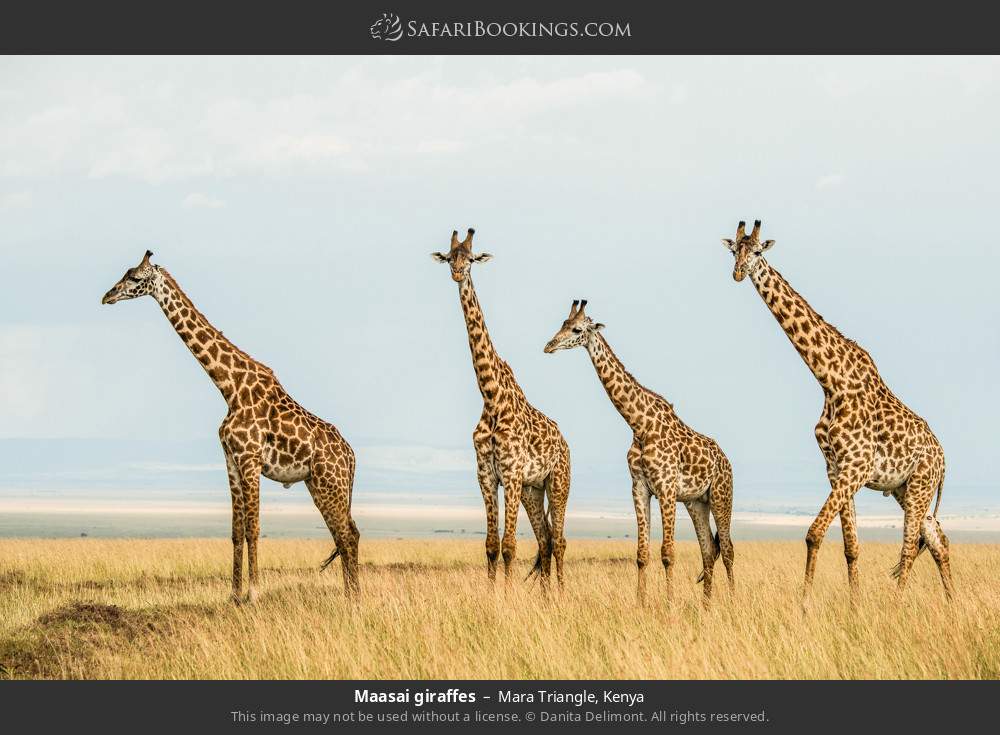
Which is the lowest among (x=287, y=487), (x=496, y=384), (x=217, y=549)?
(x=217, y=549)

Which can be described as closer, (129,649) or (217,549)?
(129,649)

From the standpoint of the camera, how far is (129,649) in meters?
13.4

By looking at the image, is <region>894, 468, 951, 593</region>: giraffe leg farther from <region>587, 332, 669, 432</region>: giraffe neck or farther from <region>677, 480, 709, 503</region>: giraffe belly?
<region>587, 332, 669, 432</region>: giraffe neck

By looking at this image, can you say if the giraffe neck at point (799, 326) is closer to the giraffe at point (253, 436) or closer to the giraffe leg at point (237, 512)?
the giraffe at point (253, 436)

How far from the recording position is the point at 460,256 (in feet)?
52.2

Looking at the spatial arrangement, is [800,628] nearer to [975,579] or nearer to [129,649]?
[129,649]

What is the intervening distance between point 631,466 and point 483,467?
84.9 inches

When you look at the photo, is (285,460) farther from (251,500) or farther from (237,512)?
(237,512)

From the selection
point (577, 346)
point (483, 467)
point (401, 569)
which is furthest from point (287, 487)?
point (401, 569)

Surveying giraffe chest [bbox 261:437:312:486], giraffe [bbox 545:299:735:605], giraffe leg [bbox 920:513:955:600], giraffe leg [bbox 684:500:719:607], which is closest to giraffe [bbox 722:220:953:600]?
giraffe leg [bbox 920:513:955:600]

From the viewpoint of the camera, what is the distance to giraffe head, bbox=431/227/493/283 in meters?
15.9

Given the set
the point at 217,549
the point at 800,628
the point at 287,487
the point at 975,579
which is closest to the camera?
the point at 800,628

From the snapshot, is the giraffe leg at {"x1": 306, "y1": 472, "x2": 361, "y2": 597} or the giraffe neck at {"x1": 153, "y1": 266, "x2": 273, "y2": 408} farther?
the giraffe leg at {"x1": 306, "y1": 472, "x2": 361, "y2": 597}

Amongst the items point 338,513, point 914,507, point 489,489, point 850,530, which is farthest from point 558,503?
point 914,507
